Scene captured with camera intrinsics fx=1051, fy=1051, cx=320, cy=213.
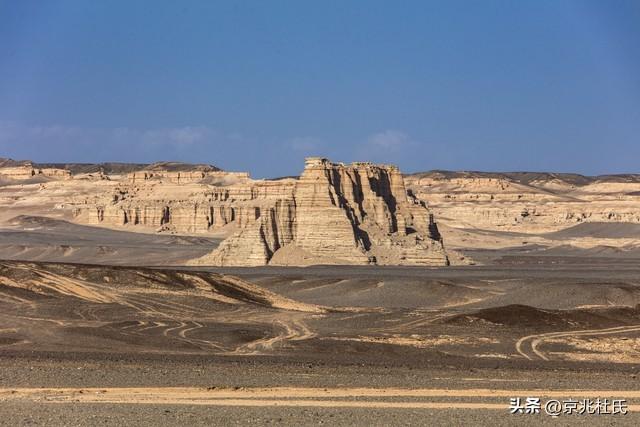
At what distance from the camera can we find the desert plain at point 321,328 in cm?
2012

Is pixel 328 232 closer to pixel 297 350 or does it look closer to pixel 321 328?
pixel 321 328

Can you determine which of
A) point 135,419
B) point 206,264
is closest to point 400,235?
point 206,264

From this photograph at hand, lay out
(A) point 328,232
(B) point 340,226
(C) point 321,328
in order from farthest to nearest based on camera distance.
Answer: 1. (A) point 328,232
2. (B) point 340,226
3. (C) point 321,328

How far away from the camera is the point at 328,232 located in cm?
7494

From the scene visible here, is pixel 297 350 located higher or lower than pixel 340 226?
lower

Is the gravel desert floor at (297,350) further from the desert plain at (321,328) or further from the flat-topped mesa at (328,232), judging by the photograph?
the flat-topped mesa at (328,232)

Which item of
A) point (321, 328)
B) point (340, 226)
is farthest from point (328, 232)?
point (321, 328)

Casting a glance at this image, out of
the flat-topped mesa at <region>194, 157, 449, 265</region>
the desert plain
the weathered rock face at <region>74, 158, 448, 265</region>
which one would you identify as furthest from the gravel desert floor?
the weathered rock face at <region>74, 158, 448, 265</region>

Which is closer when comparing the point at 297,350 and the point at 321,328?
the point at 297,350

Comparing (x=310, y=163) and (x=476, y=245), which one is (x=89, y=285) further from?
(x=476, y=245)

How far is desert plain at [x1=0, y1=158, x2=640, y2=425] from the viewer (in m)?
20.1

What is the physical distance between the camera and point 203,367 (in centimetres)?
2484

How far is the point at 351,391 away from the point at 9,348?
→ 454 inches

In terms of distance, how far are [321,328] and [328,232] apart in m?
37.9
